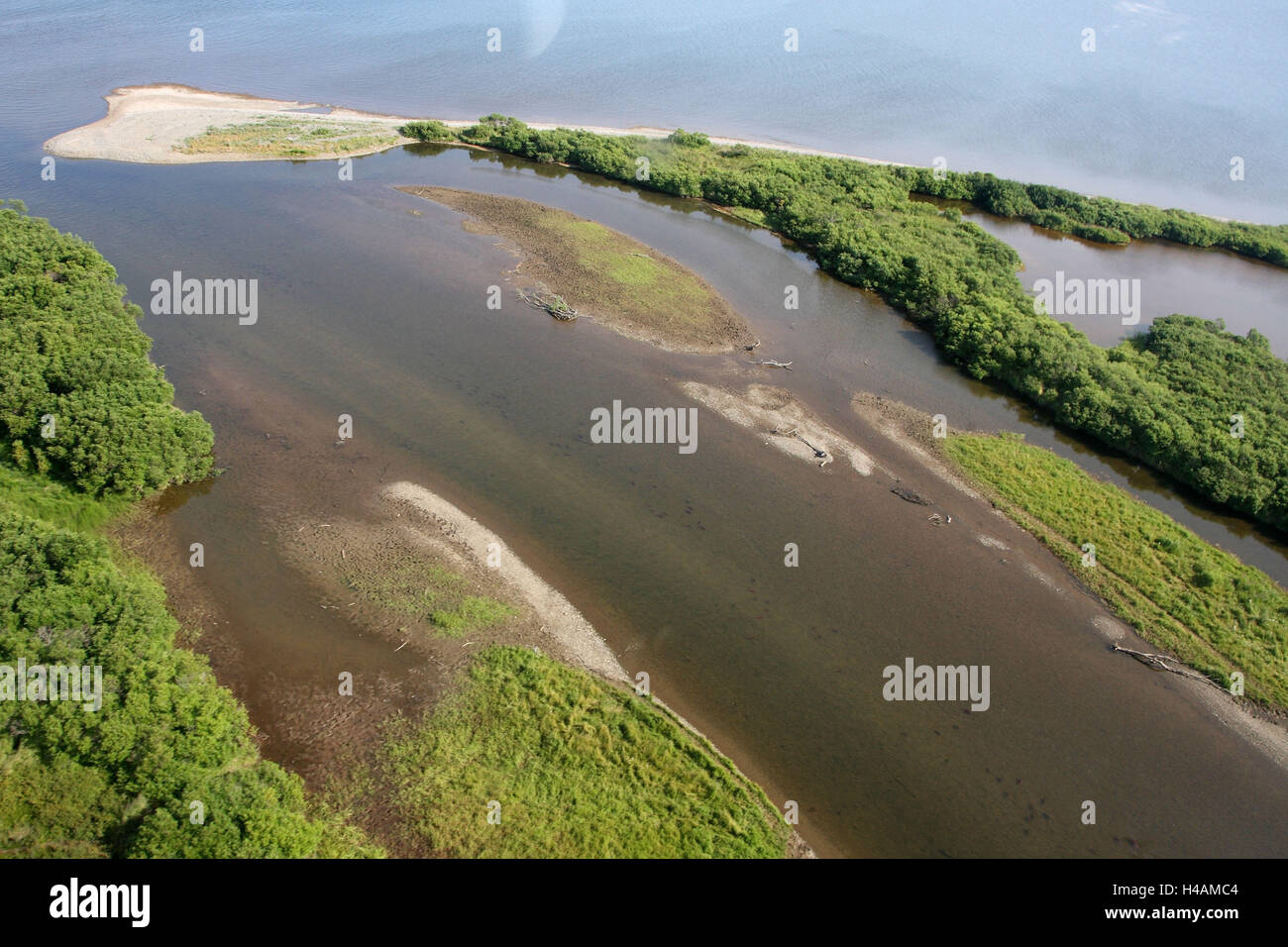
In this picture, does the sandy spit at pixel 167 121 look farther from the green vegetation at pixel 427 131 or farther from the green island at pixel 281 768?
the green island at pixel 281 768

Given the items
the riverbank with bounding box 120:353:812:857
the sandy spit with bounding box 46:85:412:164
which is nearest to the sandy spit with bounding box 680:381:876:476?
the riverbank with bounding box 120:353:812:857

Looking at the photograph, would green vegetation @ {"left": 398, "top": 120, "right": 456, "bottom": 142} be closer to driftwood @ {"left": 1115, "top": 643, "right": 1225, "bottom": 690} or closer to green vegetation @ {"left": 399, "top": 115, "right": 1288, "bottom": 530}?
green vegetation @ {"left": 399, "top": 115, "right": 1288, "bottom": 530}

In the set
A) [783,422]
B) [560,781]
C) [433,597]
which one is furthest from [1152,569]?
[433,597]

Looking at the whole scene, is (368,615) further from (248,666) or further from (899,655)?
(899,655)

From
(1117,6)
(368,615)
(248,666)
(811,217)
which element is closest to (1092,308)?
(811,217)

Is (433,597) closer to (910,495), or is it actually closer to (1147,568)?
(910,495)
